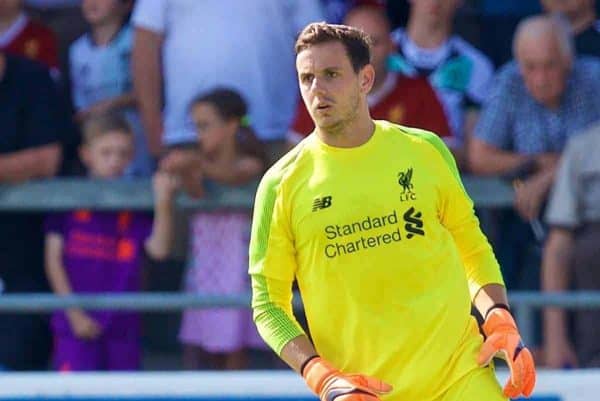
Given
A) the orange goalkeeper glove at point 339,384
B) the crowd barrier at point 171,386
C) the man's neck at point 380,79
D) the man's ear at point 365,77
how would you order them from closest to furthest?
1. the orange goalkeeper glove at point 339,384
2. the man's ear at point 365,77
3. the crowd barrier at point 171,386
4. the man's neck at point 380,79

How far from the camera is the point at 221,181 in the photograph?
7.49 metres

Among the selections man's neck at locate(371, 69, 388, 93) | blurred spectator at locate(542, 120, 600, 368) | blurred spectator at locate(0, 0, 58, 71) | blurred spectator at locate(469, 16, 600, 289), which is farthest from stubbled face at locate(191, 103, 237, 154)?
blurred spectator at locate(542, 120, 600, 368)

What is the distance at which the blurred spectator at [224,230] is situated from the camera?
746 centimetres

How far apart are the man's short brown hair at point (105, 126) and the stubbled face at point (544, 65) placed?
184 cm

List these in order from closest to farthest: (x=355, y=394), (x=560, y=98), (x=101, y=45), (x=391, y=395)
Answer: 1. (x=355, y=394)
2. (x=391, y=395)
3. (x=560, y=98)
4. (x=101, y=45)

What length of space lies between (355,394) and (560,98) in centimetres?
303

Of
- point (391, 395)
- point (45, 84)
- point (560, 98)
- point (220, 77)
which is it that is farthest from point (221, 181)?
point (391, 395)

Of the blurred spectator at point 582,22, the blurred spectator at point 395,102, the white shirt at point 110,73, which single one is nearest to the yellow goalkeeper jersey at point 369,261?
the blurred spectator at point 395,102

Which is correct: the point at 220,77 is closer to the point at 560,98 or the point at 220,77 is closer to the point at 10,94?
the point at 10,94

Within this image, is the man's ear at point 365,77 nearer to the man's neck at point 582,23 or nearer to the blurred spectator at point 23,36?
the man's neck at point 582,23

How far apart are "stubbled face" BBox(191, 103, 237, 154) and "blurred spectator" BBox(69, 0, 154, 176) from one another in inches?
19.7

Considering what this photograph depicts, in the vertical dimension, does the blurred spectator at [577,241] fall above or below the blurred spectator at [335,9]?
below

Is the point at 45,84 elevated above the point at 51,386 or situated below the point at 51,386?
above

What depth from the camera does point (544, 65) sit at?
24.1ft
